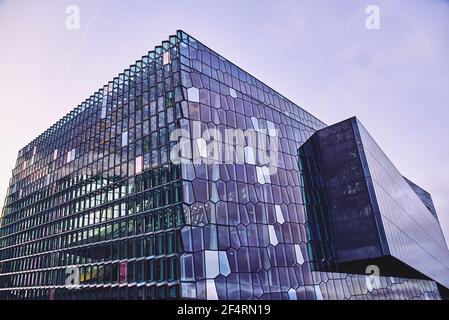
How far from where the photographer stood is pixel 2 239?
146 feet

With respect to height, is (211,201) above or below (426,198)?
below

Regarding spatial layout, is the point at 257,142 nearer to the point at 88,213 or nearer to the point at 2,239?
the point at 88,213

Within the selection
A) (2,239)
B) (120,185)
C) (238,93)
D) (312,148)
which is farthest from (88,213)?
(2,239)

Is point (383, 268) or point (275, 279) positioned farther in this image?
point (383, 268)

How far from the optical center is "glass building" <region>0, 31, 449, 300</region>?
66.6ft

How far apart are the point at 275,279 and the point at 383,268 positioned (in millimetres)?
11855

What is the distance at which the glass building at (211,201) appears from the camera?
20312mm

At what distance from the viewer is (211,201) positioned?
2088cm

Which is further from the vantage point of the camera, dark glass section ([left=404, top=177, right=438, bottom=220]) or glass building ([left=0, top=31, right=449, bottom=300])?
dark glass section ([left=404, top=177, right=438, bottom=220])

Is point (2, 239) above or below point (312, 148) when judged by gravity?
below

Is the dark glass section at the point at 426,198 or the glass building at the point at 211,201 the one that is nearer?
the glass building at the point at 211,201

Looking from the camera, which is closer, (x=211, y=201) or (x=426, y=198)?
(x=211, y=201)
